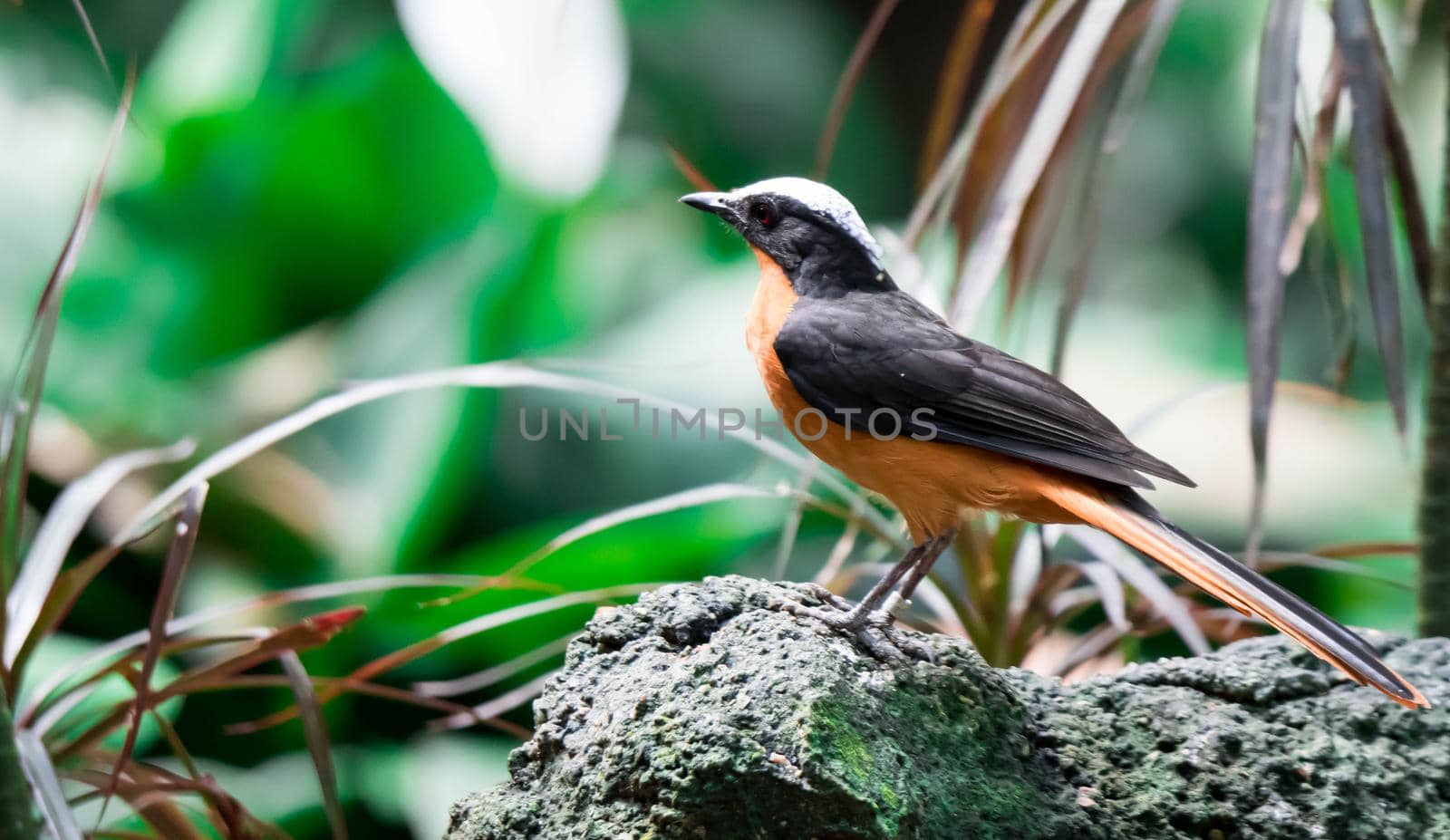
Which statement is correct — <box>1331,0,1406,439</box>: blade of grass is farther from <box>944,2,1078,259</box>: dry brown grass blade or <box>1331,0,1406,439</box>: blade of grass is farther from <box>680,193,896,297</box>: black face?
<box>680,193,896,297</box>: black face

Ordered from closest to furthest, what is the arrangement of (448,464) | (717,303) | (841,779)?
(841,779) → (448,464) → (717,303)

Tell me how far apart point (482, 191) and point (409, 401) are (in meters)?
1.01

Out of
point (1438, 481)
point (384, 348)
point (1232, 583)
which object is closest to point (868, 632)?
point (1232, 583)

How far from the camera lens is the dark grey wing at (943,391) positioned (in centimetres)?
201

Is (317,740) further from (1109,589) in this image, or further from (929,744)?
(1109,589)

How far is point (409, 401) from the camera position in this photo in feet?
14.4

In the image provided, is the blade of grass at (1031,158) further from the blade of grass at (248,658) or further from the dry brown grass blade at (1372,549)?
the blade of grass at (248,658)


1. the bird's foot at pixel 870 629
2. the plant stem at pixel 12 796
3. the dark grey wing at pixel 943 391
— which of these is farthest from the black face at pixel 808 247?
the plant stem at pixel 12 796

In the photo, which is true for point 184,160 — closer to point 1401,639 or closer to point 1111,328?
point 1111,328

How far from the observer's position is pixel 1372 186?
7.24 ft

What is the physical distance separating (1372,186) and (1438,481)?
705 mm

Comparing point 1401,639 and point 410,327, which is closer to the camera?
point 1401,639

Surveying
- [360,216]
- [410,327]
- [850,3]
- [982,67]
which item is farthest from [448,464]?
[982,67]

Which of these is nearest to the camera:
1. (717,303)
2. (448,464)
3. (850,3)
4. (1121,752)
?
(1121,752)
